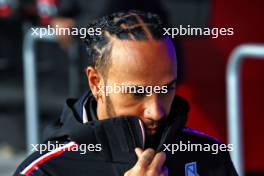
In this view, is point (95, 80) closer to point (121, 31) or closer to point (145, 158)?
point (121, 31)

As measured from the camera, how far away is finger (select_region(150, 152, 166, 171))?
6.14 ft

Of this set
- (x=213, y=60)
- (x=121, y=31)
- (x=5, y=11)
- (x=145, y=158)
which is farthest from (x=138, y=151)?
(x=5, y=11)

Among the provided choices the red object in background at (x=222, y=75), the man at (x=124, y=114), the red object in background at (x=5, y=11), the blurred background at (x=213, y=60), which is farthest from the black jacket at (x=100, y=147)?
the red object in background at (x=5, y=11)

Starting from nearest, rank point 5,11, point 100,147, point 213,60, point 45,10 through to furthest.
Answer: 1. point 100,147
2. point 213,60
3. point 45,10
4. point 5,11

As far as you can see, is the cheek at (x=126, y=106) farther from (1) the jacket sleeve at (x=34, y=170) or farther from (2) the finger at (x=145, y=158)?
(1) the jacket sleeve at (x=34, y=170)

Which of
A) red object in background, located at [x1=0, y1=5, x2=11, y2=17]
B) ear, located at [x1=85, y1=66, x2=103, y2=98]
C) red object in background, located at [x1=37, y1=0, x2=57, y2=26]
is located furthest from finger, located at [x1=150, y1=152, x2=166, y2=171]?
red object in background, located at [x1=0, y1=5, x2=11, y2=17]

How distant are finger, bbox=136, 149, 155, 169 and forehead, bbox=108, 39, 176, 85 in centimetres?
18

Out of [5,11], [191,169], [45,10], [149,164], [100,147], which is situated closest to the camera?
[149,164]

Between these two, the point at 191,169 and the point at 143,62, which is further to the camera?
the point at 191,169

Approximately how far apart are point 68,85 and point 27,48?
3.10ft

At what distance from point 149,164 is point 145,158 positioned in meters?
0.02

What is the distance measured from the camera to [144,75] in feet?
6.26

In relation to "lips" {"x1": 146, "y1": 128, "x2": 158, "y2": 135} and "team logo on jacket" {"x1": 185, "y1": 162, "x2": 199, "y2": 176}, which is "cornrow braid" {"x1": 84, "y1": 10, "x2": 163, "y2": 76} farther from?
"team logo on jacket" {"x1": 185, "y1": 162, "x2": 199, "y2": 176}

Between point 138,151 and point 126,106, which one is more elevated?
point 126,106
